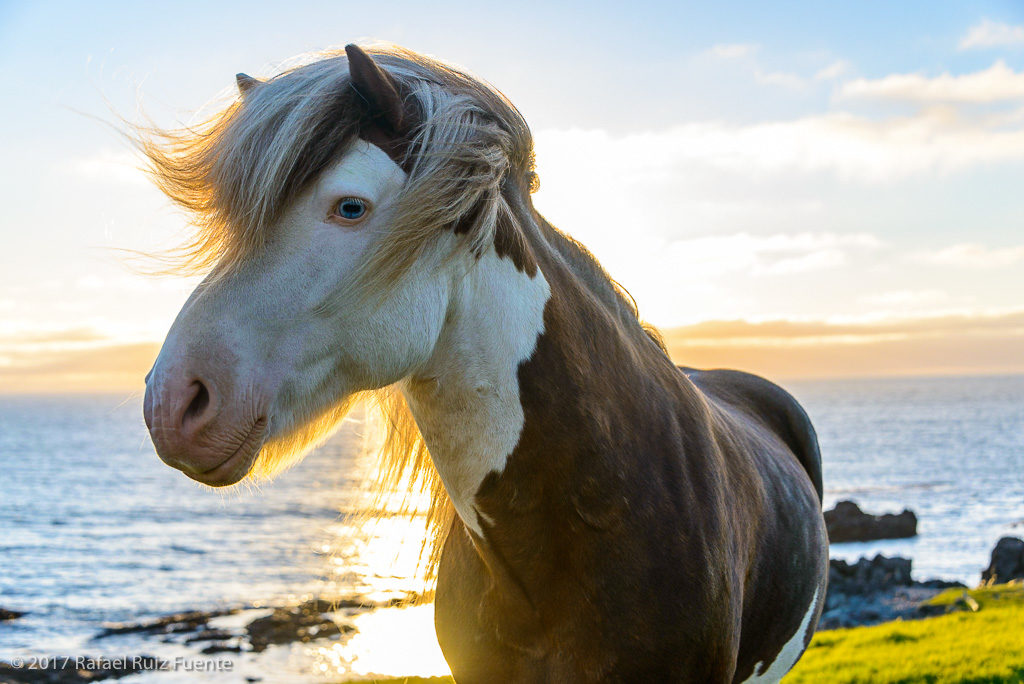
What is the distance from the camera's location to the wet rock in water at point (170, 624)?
18.1m

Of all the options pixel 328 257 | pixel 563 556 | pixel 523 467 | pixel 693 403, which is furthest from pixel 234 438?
pixel 693 403

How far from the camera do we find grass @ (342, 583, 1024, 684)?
24.5 ft

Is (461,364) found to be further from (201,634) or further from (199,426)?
(201,634)

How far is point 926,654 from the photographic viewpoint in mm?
8859

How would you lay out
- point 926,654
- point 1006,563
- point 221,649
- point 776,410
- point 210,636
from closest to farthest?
1. point 776,410
2. point 926,654
3. point 221,649
4. point 210,636
5. point 1006,563

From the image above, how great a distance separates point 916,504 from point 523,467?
4396cm

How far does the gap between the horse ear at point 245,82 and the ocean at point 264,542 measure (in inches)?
35.6

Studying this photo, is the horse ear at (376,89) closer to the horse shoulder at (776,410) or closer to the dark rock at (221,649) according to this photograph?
the horse shoulder at (776,410)

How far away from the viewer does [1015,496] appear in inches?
1592

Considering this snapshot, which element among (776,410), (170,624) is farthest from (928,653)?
(170,624)

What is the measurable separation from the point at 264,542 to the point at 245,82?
110ft

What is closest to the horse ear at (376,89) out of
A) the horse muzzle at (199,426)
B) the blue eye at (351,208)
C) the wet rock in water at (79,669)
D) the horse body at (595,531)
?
the blue eye at (351,208)

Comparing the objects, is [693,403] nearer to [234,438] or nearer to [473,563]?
Result: [473,563]

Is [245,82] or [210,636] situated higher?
[245,82]
